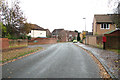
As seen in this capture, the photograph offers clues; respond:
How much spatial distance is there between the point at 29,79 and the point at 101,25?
116 ft

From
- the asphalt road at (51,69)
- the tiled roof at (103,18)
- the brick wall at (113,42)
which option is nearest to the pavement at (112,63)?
the asphalt road at (51,69)

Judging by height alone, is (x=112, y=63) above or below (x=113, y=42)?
below

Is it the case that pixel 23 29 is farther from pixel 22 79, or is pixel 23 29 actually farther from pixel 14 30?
pixel 22 79

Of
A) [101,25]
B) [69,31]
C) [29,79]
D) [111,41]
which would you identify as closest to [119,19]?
[111,41]

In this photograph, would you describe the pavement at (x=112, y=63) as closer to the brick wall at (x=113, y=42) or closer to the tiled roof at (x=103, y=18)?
the brick wall at (x=113, y=42)

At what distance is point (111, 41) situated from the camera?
736 inches

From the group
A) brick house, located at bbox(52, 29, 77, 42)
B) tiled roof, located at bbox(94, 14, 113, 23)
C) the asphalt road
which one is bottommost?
the asphalt road

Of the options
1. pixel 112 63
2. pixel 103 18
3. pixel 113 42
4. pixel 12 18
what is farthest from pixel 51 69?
pixel 103 18

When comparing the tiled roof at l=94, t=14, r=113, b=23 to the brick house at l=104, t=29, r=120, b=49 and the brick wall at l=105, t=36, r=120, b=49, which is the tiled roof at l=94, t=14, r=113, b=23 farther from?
the brick wall at l=105, t=36, r=120, b=49

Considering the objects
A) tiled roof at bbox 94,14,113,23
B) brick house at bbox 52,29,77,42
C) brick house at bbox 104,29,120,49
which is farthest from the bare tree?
brick house at bbox 52,29,77,42

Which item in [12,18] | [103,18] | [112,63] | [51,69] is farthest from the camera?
[103,18]

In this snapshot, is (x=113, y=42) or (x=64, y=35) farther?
(x=64, y=35)

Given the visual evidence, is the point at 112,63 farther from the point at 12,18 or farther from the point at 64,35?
the point at 64,35

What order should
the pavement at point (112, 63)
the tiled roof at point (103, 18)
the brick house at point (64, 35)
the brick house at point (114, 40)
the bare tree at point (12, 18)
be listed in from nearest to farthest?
the pavement at point (112, 63) → the brick house at point (114, 40) → the bare tree at point (12, 18) → the tiled roof at point (103, 18) → the brick house at point (64, 35)
